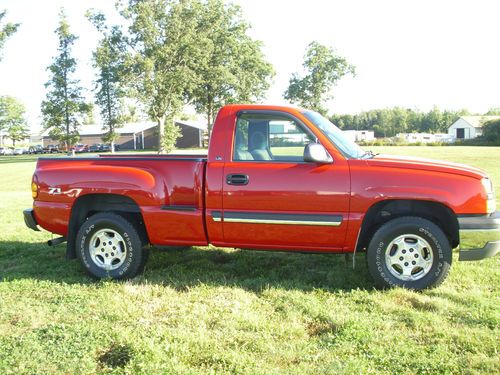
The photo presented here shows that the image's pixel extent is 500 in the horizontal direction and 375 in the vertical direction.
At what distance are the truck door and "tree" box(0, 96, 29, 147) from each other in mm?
90025

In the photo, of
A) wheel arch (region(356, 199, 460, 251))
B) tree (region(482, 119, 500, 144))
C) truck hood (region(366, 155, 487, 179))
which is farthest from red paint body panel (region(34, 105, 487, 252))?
tree (region(482, 119, 500, 144))

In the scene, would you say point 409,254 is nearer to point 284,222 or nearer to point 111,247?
point 284,222

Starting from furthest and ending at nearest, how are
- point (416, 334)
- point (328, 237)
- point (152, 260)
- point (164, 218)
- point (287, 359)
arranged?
point (152, 260), point (164, 218), point (328, 237), point (416, 334), point (287, 359)

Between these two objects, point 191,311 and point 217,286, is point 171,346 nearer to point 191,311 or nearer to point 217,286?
point 191,311

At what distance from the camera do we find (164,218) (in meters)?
5.23

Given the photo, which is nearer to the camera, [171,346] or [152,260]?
[171,346]

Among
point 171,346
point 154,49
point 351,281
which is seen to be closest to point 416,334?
point 351,281

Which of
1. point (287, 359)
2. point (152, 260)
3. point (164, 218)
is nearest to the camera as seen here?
point (287, 359)

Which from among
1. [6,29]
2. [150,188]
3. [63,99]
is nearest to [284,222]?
[150,188]

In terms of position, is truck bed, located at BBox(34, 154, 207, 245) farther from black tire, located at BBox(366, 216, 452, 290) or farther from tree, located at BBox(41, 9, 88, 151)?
tree, located at BBox(41, 9, 88, 151)

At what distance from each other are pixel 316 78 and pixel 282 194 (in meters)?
58.8

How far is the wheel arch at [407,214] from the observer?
491cm

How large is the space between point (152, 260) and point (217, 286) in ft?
5.11

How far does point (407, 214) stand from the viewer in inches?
199
